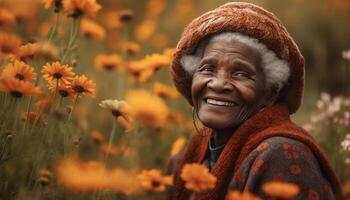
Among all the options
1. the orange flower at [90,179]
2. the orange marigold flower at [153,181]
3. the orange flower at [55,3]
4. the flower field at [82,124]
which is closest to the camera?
the orange flower at [90,179]

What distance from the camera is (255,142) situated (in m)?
2.63

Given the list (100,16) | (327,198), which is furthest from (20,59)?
(100,16)

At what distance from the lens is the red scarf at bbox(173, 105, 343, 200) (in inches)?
104

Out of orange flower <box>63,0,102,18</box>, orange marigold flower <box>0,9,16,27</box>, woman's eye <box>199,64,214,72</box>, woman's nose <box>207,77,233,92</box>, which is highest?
orange flower <box>63,0,102,18</box>

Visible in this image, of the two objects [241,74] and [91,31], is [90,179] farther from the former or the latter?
[91,31]

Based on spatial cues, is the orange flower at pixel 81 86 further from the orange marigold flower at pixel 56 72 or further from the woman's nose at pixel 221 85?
the woman's nose at pixel 221 85

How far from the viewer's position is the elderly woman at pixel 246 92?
2574 mm

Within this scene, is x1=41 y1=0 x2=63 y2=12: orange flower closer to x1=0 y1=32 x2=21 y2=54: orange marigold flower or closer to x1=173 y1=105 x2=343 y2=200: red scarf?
x1=0 y1=32 x2=21 y2=54: orange marigold flower

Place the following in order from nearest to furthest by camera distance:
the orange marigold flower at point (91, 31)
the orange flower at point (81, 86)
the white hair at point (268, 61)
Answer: the orange flower at point (81, 86)
the white hair at point (268, 61)
the orange marigold flower at point (91, 31)

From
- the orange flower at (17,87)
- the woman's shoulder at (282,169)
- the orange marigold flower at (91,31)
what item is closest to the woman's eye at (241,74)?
the woman's shoulder at (282,169)

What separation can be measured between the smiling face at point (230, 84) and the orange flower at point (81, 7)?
0.54 m

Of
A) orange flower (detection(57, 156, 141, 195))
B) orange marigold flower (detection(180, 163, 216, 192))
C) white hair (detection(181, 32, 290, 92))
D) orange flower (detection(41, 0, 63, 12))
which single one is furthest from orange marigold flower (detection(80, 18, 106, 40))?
orange marigold flower (detection(180, 163, 216, 192))

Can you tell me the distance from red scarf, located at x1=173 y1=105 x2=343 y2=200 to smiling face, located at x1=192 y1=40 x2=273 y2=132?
0.24 ft

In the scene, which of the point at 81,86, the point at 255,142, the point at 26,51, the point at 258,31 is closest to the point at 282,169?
the point at 255,142
